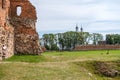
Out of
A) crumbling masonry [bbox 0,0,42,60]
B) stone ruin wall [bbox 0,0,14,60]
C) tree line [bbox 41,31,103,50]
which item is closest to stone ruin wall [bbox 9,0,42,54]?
crumbling masonry [bbox 0,0,42,60]

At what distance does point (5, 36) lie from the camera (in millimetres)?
24312

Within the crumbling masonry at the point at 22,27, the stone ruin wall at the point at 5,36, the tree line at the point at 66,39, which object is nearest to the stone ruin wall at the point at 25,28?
the crumbling masonry at the point at 22,27

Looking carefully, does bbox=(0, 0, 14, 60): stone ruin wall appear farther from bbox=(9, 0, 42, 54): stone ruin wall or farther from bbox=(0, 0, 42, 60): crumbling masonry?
bbox=(9, 0, 42, 54): stone ruin wall

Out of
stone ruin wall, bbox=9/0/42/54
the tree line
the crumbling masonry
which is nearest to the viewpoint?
Result: the crumbling masonry

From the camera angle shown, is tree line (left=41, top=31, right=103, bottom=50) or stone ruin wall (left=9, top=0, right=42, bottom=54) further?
tree line (left=41, top=31, right=103, bottom=50)

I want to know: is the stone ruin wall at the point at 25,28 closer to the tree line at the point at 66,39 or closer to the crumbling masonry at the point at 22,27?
the crumbling masonry at the point at 22,27

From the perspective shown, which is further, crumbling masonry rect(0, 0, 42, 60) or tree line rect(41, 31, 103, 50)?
tree line rect(41, 31, 103, 50)

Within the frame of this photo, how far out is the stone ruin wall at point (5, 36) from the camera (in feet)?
77.0

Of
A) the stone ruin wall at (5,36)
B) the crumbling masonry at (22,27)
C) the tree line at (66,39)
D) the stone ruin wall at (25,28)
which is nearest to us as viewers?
the stone ruin wall at (5,36)

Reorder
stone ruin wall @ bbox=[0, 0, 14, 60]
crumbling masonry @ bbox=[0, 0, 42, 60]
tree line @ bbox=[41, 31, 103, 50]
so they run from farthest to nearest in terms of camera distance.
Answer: tree line @ bbox=[41, 31, 103, 50] → crumbling masonry @ bbox=[0, 0, 42, 60] → stone ruin wall @ bbox=[0, 0, 14, 60]

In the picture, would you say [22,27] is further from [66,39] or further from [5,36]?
[66,39]

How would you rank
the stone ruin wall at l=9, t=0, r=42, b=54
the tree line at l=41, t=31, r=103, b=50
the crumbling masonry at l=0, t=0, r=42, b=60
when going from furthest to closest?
the tree line at l=41, t=31, r=103, b=50 → the stone ruin wall at l=9, t=0, r=42, b=54 → the crumbling masonry at l=0, t=0, r=42, b=60

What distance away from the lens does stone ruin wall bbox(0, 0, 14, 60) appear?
23.5 metres

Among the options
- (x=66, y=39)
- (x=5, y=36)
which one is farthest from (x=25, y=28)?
(x=66, y=39)
